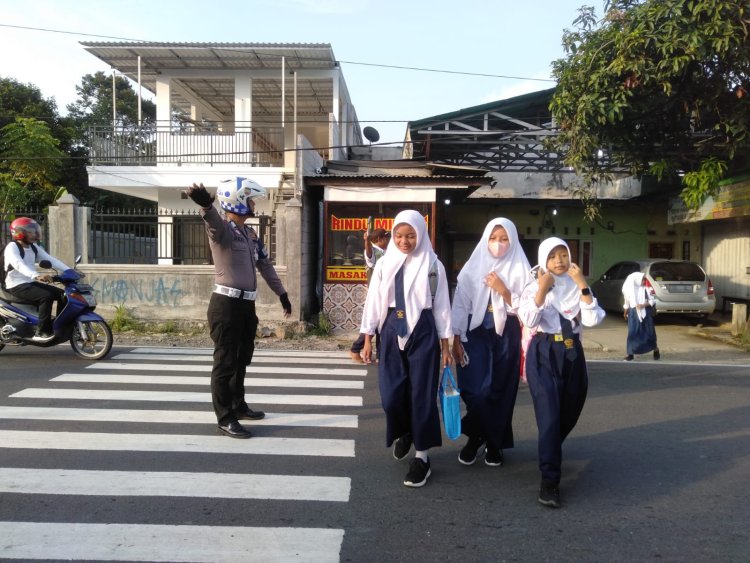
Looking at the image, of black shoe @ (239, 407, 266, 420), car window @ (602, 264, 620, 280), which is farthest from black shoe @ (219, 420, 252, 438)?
car window @ (602, 264, 620, 280)

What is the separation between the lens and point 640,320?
31.0 feet

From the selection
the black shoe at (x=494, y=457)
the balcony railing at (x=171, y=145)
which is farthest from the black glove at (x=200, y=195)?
the balcony railing at (x=171, y=145)

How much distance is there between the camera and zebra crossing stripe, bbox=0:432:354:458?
4.76 metres

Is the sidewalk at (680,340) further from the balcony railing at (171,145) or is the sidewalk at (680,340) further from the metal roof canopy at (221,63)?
the metal roof canopy at (221,63)

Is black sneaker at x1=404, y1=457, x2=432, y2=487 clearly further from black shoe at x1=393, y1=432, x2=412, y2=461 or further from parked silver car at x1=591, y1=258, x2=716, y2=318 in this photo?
parked silver car at x1=591, y1=258, x2=716, y2=318

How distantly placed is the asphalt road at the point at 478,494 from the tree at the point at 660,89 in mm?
5317

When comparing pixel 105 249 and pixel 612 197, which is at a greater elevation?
pixel 612 197

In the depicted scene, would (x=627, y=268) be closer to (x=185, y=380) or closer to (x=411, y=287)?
(x=185, y=380)

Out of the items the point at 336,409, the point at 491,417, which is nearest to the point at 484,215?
the point at 336,409

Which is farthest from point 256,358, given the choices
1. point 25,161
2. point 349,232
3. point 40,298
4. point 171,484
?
point 25,161

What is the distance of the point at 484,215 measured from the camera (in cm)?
2025

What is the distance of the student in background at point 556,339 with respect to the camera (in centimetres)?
391

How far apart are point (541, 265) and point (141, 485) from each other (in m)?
2.88

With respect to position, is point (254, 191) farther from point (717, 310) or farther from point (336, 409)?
point (717, 310)
